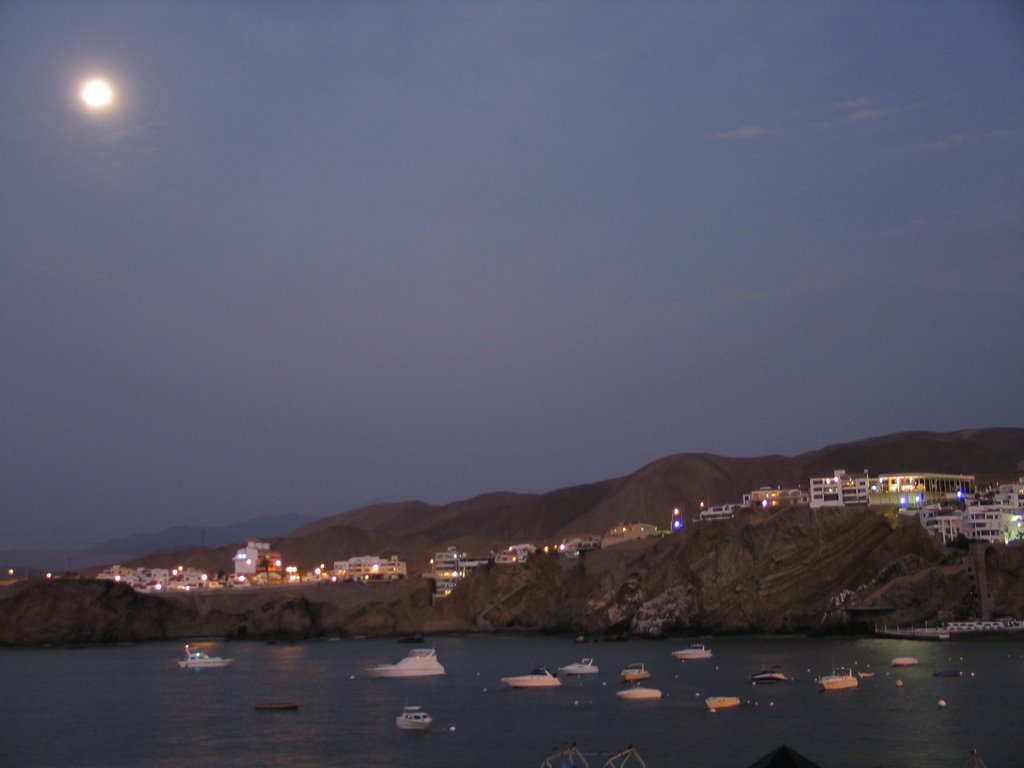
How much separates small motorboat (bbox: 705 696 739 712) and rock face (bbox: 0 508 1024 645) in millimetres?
26182

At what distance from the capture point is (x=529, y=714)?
112ft

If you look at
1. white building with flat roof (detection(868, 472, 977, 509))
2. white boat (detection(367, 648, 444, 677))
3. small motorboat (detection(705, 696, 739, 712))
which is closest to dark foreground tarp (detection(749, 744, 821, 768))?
small motorboat (detection(705, 696, 739, 712))

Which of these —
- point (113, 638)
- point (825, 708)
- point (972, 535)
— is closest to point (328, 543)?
point (113, 638)

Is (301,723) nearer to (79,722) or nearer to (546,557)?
(79,722)

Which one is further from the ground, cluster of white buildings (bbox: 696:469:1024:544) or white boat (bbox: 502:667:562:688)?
cluster of white buildings (bbox: 696:469:1024:544)

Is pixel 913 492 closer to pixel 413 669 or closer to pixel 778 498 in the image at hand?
pixel 778 498

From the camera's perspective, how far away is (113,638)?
84812 mm

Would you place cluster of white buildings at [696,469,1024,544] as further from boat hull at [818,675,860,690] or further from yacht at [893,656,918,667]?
boat hull at [818,675,860,690]

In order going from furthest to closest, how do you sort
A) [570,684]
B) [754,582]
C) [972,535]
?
[972,535] → [754,582] → [570,684]

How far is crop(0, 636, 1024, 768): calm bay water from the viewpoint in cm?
2689

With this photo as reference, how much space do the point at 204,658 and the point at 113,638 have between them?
1242 inches

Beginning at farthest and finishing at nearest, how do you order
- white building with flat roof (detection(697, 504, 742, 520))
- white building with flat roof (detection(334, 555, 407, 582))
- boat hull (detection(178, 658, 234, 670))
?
white building with flat roof (detection(334, 555, 407, 582)) < white building with flat roof (detection(697, 504, 742, 520)) < boat hull (detection(178, 658, 234, 670))

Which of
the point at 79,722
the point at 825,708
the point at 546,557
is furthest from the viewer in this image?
the point at 546,557

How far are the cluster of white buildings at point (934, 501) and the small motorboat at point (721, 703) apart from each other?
33.3m
